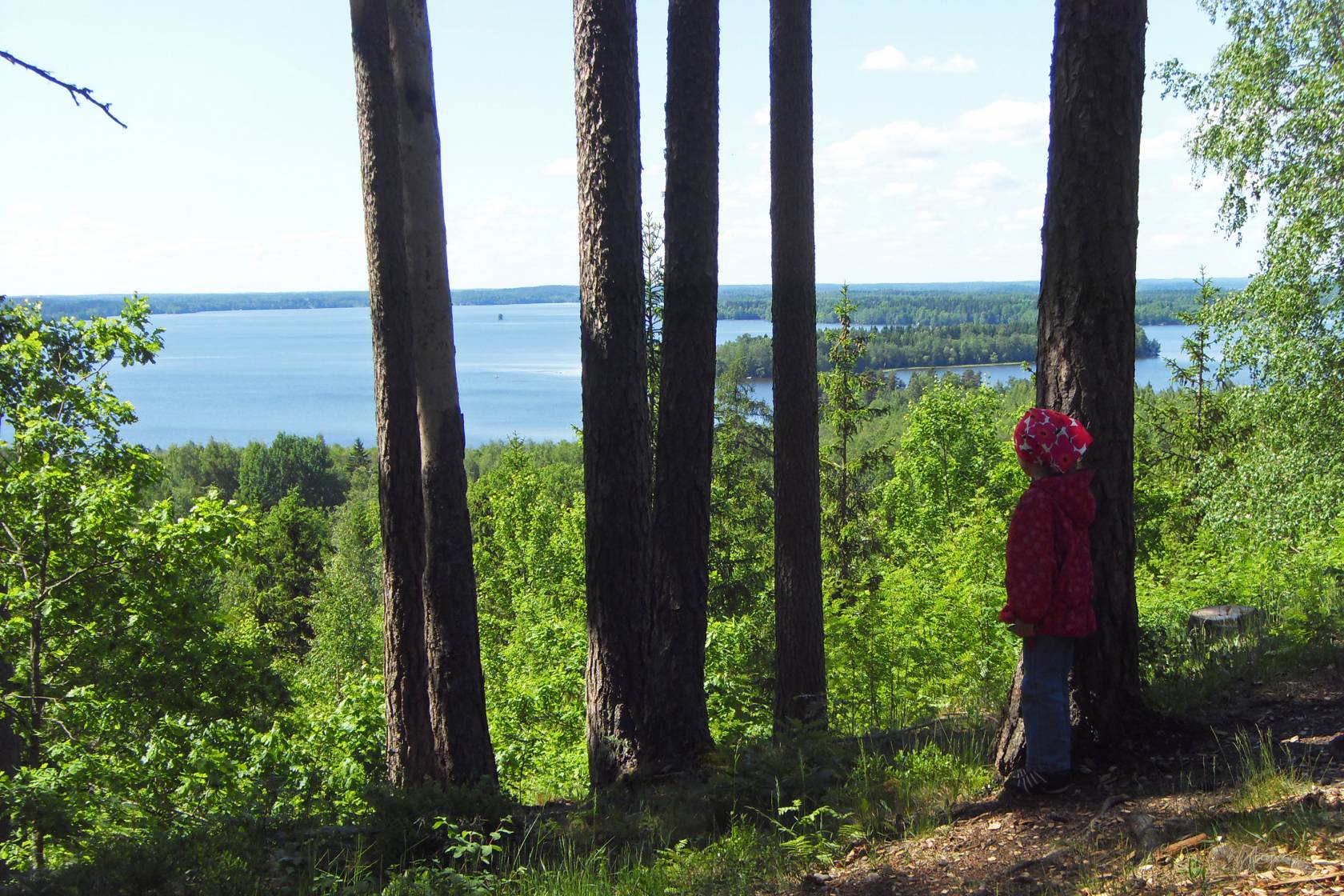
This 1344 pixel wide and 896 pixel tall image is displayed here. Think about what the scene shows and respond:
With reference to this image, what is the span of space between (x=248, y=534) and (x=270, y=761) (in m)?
3.70

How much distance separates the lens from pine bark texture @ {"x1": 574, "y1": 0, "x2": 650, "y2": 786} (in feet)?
21.4

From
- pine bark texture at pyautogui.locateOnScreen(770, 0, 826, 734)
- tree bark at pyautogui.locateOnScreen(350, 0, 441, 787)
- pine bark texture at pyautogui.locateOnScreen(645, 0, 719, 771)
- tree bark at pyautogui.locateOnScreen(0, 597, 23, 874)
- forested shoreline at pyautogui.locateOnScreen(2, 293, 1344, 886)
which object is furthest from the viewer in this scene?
tree bark at pyautogui.locateOnScreen(0, 597, 23, 874)

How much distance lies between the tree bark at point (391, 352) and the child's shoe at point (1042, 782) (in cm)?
428

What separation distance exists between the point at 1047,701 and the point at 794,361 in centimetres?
464

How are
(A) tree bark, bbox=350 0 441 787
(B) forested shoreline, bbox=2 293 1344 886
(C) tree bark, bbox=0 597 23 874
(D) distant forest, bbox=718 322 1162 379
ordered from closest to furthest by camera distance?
(B) forested shoreline, bbox=2 293 1344 886, (A) tree bark, bbox=350 0 441 787, (C) tree bark, bbox=0 597 23 874, (D) distant forest, bbox=718 322 1162 379

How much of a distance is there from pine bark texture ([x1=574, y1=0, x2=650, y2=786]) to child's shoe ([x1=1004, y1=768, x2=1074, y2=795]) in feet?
10.1

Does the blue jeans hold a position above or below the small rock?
above

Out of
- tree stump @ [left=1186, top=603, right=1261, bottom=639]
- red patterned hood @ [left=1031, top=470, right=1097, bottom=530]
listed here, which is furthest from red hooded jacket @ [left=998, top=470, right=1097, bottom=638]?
tree stump @ [left=1186, top=603, right=1261, bottom=639]

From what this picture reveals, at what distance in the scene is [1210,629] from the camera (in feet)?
23.9

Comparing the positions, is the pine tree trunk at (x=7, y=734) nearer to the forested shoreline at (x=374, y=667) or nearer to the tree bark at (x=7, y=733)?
the tree bark at (x=7, y=733)

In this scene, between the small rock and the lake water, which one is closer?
the small rock

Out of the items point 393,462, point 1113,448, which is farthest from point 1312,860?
point 393,462

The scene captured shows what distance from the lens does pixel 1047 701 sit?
403cm

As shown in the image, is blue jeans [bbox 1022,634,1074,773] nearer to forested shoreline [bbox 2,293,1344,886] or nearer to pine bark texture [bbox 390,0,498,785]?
forested shoreline [bbox 2,293,1344,886]
